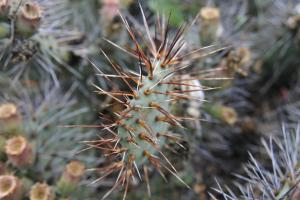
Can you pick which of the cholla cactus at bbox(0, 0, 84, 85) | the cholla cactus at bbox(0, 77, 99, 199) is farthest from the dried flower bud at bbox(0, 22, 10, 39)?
the cholla cactus at bbox(0, 77, 99, 199)

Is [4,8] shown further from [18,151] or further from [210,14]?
[210,14]

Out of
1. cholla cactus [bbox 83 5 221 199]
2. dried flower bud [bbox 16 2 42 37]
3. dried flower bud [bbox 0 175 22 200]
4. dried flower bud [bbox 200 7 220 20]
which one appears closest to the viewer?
cholla cactus [bbox 83 5 221 199]

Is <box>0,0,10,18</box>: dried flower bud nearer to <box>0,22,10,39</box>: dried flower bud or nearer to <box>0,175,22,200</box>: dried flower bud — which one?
<box>0,22,10,39</box>: dried flower bud

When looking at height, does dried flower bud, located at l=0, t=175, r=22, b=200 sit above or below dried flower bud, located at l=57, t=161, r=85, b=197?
above

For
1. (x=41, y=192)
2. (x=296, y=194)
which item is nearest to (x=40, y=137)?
(x=41, y=192)

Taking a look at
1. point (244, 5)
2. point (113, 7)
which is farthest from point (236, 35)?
point (113, 7)

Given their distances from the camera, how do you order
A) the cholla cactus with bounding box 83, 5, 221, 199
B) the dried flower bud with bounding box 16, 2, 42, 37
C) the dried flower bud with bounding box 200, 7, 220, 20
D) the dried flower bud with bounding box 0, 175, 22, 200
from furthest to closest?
the dried flower bud with bounding box 200, 7, 220, 20 → the dried flower bud with bounding box 16, 2, 42, 37 → the dried flower bud with bounding box 0, 175, 22, 200 → the cholla cactus with bounding box 83, 5, 221, 199

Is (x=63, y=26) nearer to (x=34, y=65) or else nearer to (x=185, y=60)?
(x=34, y=65)
